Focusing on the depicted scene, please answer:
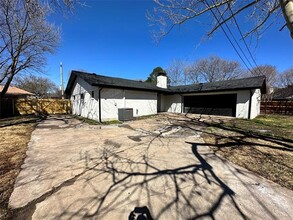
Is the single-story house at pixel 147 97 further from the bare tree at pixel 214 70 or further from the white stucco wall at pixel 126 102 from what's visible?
the bare tree at pixel 214 70

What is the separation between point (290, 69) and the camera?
32.4m

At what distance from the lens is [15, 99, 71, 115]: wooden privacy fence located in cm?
1516

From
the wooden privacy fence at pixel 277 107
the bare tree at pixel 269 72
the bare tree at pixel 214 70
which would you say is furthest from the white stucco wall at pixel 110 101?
the bare tree at pixel 269 72

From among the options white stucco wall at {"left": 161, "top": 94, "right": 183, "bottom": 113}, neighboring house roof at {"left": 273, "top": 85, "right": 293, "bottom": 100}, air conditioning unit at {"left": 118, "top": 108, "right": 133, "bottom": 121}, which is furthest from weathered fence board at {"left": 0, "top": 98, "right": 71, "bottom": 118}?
neighboring house roof at {"left": 273, "top": 85, "right": 293, "bottom": 100}

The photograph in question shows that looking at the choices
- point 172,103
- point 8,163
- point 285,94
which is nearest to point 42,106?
point 172,103

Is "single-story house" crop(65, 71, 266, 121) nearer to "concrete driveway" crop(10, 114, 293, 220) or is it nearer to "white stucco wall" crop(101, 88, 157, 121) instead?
"white stucco wall" crop(101, 88, 157, 121)

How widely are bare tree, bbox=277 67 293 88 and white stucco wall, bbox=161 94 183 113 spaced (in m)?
30.9

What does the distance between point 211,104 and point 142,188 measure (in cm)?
1400

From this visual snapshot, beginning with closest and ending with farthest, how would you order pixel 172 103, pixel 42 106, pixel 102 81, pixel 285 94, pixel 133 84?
pixel 102 81 < pixel 133 84 < pixel 42 106 < pixel 172 103 < pixel 285 94

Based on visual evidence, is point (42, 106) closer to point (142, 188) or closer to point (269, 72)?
point (142, 188)

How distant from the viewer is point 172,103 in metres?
18.1

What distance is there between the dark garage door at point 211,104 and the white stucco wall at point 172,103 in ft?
2.25

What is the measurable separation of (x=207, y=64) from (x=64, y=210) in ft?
114

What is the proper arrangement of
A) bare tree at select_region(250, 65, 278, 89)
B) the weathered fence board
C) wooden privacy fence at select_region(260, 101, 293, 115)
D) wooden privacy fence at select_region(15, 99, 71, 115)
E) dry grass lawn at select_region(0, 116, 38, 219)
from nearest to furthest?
dry grass lawn at select_region(0, 116, 38, 219) < the weathered fence board < wooden privacy fence at select_region(15, 99, 71, 115) < wooden privacy fence at select_region(260, 101, 293, 115) < bare tree at select_region(250, 65, 278, 89)
